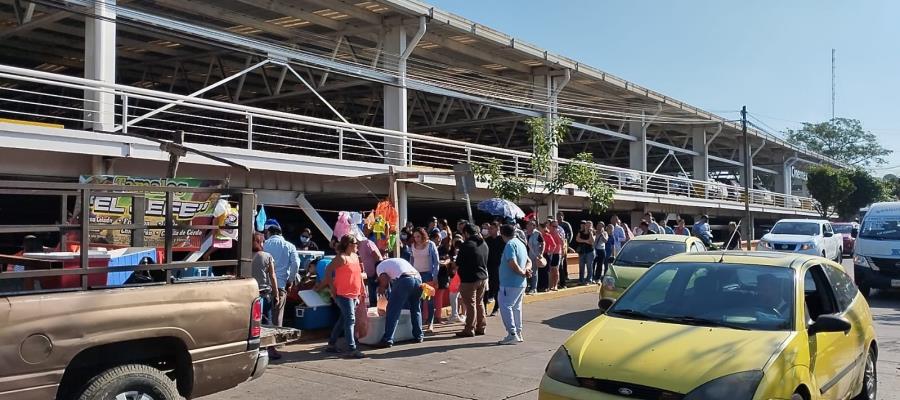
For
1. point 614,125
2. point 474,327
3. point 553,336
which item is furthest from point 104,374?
point 614,125

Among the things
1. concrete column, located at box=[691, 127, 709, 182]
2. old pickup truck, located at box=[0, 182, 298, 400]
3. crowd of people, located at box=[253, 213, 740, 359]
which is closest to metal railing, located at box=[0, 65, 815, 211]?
concrete column, located at box=[691, 127, 709, 182]

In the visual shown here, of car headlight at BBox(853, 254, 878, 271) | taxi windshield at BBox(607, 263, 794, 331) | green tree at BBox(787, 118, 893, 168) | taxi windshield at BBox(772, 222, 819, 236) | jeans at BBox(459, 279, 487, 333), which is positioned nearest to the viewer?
taxi windshield at BBox(607, 263, 794, 331)

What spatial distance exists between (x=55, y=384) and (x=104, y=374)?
1.23ft

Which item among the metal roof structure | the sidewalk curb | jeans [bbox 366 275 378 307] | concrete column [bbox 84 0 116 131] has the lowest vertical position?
the sidewalk curb

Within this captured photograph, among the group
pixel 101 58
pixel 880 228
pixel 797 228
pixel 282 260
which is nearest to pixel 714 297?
pixel 282 260

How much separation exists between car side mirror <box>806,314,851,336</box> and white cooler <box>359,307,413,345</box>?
591 cm

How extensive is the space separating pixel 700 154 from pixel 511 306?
3177 centimetres

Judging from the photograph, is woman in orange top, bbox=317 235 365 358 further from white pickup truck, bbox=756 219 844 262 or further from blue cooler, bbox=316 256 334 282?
white pickup truck, bbox=756 219 844 262

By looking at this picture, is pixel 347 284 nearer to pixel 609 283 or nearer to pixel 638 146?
pixel 609 283

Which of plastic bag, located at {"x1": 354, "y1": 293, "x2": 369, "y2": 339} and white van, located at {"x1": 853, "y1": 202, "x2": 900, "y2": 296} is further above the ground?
white van, located at {"x1": 853, "y1": 202, "x2": 900, "y2": 296}

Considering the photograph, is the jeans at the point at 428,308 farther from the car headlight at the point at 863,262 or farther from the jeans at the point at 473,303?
the car headlight at the point at 863,262

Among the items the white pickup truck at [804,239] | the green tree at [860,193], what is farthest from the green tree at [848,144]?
the white pickup truck at [804,239]

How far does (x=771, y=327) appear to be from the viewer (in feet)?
17.1

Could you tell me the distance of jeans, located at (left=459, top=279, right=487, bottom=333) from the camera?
34.5 ft
